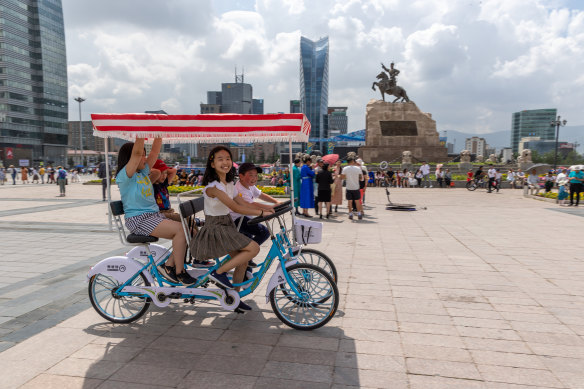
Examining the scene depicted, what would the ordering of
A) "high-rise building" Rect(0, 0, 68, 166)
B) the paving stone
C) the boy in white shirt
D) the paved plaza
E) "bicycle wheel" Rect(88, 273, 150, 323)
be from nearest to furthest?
the paving stone → the paved plaza → "bicycle wheel" Rect(88, 273, 150, 323) → the boy in white shirt → "high-rise building" Rect(0, 0, 68, 166)

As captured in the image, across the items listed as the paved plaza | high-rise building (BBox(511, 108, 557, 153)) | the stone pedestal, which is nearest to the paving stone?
the paved plaza

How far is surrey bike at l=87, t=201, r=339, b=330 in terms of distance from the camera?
3.84 meters

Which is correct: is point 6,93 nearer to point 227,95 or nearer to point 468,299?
Answer: point 468,299

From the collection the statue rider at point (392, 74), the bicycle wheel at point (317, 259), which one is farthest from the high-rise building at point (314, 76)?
the bicycle wheel at point (317, 259)

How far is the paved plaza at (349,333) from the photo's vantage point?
303 cm

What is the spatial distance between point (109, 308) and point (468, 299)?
13.8 ft

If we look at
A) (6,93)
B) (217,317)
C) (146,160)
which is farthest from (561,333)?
(6,93)

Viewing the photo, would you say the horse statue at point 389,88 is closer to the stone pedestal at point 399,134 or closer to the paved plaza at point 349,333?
the stone pedestal at point 399,134

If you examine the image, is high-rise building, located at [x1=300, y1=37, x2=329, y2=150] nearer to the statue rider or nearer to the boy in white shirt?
the statue rider

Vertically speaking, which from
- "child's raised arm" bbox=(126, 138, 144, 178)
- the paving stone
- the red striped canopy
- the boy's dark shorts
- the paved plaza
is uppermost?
the red striped canopy

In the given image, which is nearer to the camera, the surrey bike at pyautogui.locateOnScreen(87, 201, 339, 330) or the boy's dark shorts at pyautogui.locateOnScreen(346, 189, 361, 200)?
the surrey bike at pyautogui.locateOnScreen(87, 201, 339, 330)

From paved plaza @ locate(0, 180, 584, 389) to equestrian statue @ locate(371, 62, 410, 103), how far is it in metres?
31.1

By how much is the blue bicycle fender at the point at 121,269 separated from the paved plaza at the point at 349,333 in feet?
1.76

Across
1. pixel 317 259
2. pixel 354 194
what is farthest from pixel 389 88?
pixel 317 259
